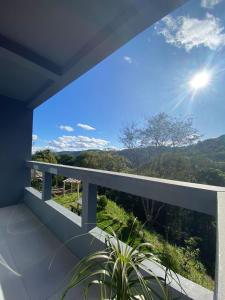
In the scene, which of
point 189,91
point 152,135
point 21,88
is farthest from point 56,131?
point 21,88

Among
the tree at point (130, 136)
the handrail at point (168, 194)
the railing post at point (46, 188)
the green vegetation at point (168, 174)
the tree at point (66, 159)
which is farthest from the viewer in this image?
the tree at point (66, 159)

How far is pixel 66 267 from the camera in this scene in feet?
6.73

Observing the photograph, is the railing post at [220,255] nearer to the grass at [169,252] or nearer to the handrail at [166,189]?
the handrail at [166,189]

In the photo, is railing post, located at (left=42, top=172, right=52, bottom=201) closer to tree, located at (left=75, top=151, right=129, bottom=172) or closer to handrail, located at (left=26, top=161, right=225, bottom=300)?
handrail, located at (left=26, top=161, right=225, bottom=300)

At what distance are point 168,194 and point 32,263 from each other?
1717 mm

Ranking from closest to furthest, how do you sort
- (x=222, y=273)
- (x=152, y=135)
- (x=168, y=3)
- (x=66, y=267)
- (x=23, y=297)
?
1. (x=222, y=273)
2. (x=168, y=3)
3. (x=23, y=297)
4. (x=66, y=267)
5. (x=152, y=135)

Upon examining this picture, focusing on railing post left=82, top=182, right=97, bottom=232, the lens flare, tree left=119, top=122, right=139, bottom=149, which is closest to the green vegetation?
tree left=119, top=122, right=139, bottom=149

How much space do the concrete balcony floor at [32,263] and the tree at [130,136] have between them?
46.6 ft

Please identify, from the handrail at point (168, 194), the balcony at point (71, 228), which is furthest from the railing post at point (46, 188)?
the handrail at point (168, 194)

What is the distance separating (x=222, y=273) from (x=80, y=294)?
1491 millimetres

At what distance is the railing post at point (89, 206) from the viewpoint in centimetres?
207

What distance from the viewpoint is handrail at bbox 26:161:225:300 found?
67cm

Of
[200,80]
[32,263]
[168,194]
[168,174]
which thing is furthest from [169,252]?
[200,80]

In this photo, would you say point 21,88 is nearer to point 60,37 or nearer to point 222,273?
point 60,37
